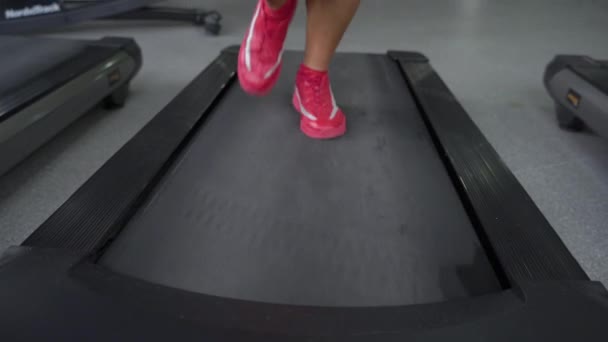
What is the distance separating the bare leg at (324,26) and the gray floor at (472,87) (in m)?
0.71

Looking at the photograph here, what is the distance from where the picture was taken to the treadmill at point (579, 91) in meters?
1.32

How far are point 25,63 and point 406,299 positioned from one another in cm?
155

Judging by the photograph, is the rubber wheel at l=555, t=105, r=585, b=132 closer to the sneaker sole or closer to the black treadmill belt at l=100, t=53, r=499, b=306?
the black treadmill belt at l=100, t=53, r=499, b=306

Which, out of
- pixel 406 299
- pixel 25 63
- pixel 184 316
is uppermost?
pixel 25 63

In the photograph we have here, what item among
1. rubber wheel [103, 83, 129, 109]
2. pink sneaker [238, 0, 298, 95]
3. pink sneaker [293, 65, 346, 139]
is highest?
pink sneaker [238, 0, 298, 95]

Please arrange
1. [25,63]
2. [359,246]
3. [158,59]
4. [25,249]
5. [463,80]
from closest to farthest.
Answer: [25,249]
[359,246]
[25,63]
[463,80]
[158,59]

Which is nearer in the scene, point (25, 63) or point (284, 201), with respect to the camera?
point (284, 201)

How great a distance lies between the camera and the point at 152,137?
1096 mm

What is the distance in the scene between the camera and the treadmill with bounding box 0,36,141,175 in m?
1.16

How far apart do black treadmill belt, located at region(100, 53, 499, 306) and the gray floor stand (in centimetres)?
40

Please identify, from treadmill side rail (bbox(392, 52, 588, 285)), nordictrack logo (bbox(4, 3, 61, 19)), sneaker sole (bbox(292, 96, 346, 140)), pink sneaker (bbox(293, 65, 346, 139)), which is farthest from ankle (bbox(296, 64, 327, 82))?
nordictrack logo (bbox(4, 3, 61, 19))

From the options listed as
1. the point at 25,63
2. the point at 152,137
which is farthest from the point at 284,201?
the point at 25,63

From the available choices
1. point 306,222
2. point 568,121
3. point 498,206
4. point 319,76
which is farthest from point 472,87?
point 306,222

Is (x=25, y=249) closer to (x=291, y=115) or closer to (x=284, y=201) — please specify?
(x=284, y=201)
